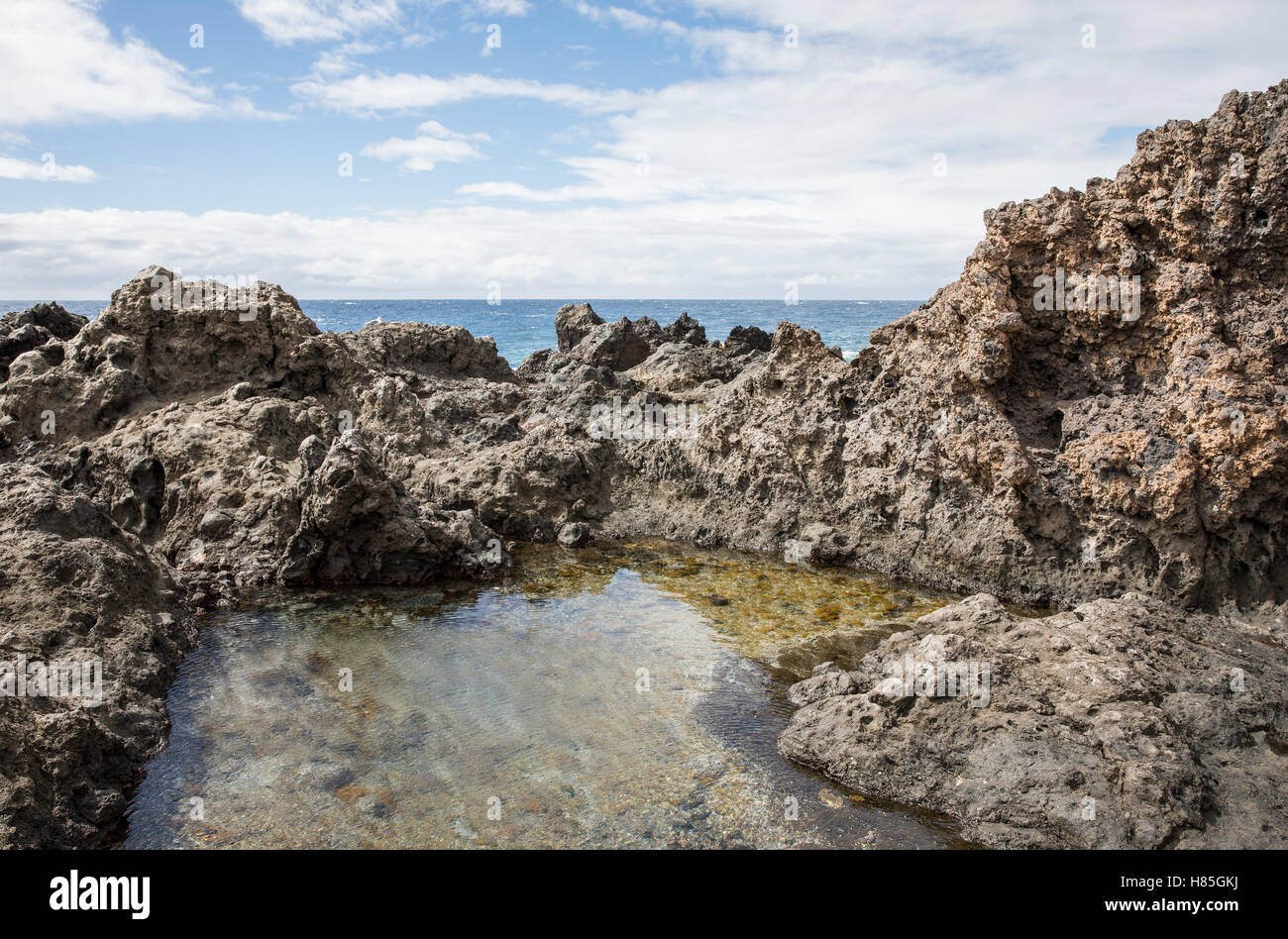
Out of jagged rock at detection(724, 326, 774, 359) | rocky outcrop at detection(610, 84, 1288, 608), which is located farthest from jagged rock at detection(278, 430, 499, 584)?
jagged rock at detection(724, 326, 774, 359)

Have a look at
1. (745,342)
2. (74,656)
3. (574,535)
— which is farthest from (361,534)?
(745,342)

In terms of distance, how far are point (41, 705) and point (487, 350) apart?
15.0 m

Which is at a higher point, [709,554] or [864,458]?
[864,458]

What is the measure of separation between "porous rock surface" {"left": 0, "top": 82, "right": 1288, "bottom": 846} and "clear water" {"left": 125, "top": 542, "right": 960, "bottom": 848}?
0.49 m

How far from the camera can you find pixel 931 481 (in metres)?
11.0

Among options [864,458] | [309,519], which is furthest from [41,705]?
[864,458]

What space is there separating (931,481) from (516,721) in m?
6.68

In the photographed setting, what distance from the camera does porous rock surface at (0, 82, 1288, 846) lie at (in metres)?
6.12

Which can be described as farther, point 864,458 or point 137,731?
point 864,458

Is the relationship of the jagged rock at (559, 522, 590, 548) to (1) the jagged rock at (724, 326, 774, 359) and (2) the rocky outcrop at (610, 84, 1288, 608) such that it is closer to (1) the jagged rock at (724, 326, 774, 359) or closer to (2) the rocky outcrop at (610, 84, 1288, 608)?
(2) the rocky outcrop at (610, 84, 1288, 608)

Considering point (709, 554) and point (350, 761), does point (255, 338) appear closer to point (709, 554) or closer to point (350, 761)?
point (709, 554)

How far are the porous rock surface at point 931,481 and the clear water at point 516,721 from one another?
1.61 feet

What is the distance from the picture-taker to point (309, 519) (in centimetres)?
1056

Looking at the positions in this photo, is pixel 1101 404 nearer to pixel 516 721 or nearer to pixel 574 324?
pixel 516 721
